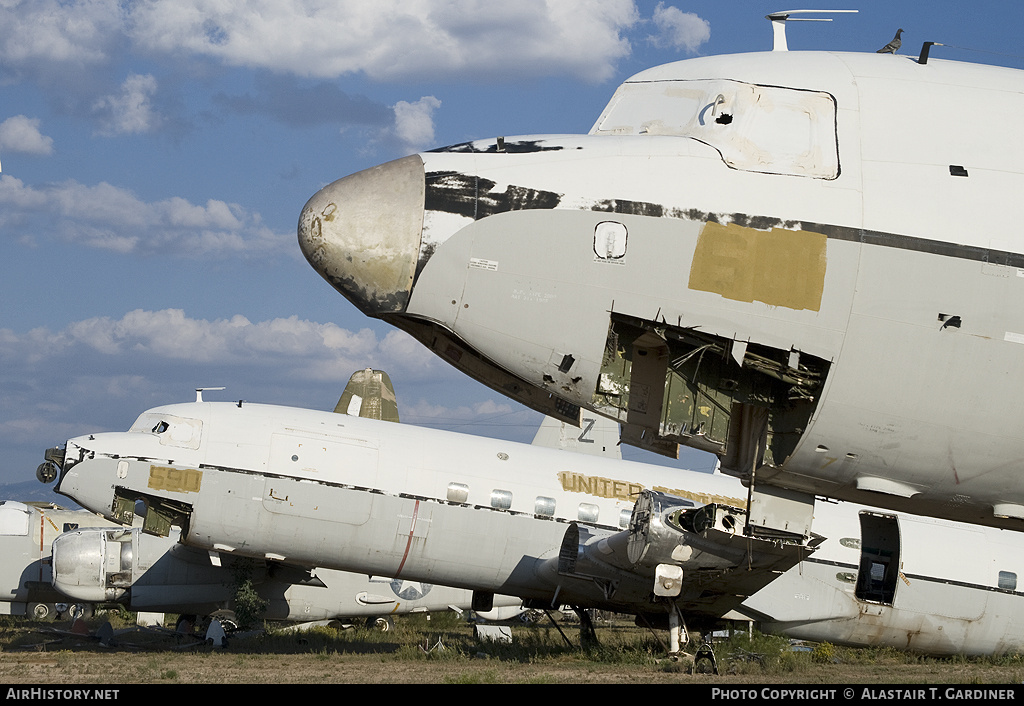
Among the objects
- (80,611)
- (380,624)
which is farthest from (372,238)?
(80,611)

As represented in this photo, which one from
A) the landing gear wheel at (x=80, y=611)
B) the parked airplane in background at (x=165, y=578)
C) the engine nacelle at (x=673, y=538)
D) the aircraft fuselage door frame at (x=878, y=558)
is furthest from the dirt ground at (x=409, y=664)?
the landing gear wheel at (x=80, y=611)

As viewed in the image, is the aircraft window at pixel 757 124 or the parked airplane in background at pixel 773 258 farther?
the aircraft window at pixel 757 124

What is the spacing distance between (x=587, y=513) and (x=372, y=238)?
1473 cm

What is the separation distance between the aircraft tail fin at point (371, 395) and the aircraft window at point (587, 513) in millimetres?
8139

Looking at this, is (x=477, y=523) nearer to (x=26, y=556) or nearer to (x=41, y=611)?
(x=26, y=556)

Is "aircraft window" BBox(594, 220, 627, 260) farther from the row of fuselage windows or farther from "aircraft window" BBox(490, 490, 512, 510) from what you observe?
"aircraft window" BBox(490, 490, 512, 510)

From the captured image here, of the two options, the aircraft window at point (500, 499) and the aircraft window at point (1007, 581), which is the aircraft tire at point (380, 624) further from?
the aircraft window at point (1007, 581)

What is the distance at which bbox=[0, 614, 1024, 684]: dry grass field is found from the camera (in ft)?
51.2

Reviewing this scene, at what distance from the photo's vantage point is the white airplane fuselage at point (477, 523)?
1936 centimetres

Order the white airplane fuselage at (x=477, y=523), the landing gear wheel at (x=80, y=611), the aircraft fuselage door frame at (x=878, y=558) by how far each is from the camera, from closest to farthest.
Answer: the white airplane fuselage at (x=477, y=523), the aircraft fuselage door frame at (x=878, y=558), the landing gear wheel at (x=80, y=611)

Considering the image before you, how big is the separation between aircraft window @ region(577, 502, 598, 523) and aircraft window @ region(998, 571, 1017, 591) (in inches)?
362

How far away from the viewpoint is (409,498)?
1972cm

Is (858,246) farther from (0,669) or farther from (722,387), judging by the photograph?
(0,669)
